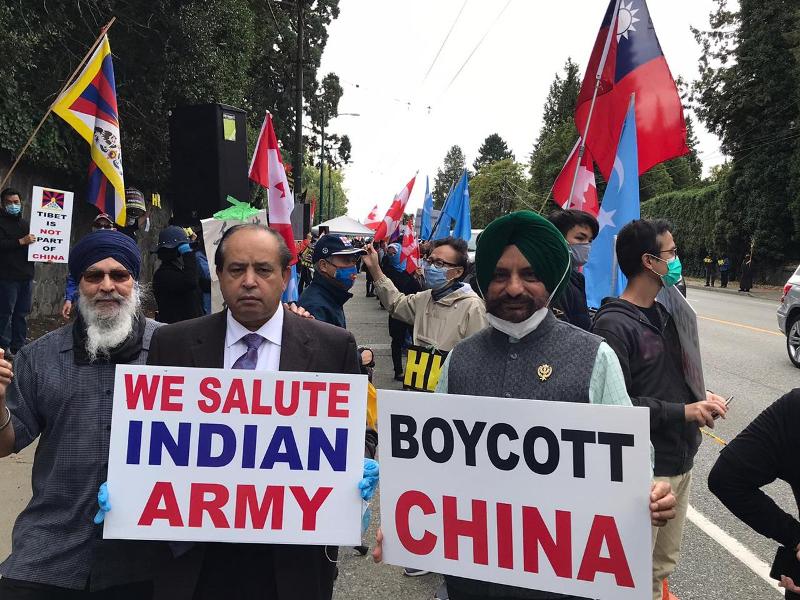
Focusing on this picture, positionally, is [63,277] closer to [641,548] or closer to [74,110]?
[74,110]

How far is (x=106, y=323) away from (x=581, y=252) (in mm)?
3086

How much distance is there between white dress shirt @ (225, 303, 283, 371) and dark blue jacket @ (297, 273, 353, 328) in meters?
2.01

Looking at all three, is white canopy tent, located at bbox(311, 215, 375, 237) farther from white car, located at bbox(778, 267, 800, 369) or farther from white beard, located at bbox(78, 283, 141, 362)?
white beard, located at bbox(78, 283, 141, 362)

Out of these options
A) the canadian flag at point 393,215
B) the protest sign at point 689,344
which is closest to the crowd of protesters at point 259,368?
the protest sign at point 689,344

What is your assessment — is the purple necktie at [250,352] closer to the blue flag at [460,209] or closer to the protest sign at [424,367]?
the protest sign at [424,367]

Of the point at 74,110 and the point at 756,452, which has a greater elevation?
the point at 74,110

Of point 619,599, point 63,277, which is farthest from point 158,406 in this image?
point 63,277

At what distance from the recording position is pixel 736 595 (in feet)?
11.5

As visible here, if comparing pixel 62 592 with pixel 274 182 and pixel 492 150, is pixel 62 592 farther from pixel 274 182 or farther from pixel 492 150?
pixel 492 150

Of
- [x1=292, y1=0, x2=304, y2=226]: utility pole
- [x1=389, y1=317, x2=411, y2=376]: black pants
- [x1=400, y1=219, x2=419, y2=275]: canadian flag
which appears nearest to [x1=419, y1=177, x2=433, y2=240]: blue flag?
[x1=400, y1=219, x2=419, y2=275]: canadian flag

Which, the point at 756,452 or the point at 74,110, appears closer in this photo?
the point at 756,452

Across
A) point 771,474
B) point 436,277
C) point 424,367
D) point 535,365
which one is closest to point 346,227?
point 436,277

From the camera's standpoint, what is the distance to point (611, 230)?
4.36 m

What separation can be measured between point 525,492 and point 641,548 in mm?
328
